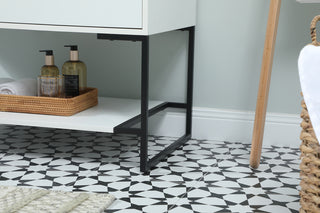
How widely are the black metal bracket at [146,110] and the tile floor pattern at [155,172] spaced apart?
31 mm

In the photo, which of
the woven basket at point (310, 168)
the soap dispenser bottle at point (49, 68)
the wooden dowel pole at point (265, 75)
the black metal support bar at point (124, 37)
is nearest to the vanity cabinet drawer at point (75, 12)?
the black metal support bar at point (124, 37)

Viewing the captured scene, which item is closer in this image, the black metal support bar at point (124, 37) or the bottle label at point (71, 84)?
the black metal support bar at point (124, 37)

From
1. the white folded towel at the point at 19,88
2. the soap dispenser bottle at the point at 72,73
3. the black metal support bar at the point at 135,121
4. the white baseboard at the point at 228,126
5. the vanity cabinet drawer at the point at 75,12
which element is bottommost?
the white baseboard at the point at 228,126

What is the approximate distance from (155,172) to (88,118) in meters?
0.29

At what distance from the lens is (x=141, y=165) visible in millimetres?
1632

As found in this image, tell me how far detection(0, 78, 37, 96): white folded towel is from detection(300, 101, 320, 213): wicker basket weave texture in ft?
3.48

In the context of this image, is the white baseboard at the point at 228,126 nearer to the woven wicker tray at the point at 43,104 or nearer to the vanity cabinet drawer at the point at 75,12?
the woven wicker tray at the point at 43,104

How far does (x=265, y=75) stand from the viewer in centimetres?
166

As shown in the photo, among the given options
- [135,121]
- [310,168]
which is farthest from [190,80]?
[310,168]

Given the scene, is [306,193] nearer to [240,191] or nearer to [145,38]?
[240,191]

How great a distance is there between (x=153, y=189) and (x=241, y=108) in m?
0.66

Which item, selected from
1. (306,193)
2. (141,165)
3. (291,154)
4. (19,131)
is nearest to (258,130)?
(291,154)

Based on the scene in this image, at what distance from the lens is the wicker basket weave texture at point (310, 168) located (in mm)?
1081

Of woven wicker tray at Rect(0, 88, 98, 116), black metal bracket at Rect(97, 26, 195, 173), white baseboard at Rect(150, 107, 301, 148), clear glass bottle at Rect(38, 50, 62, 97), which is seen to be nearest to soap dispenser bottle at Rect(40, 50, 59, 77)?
clear glass bottle at Rect(38, 50, 62, 97)
